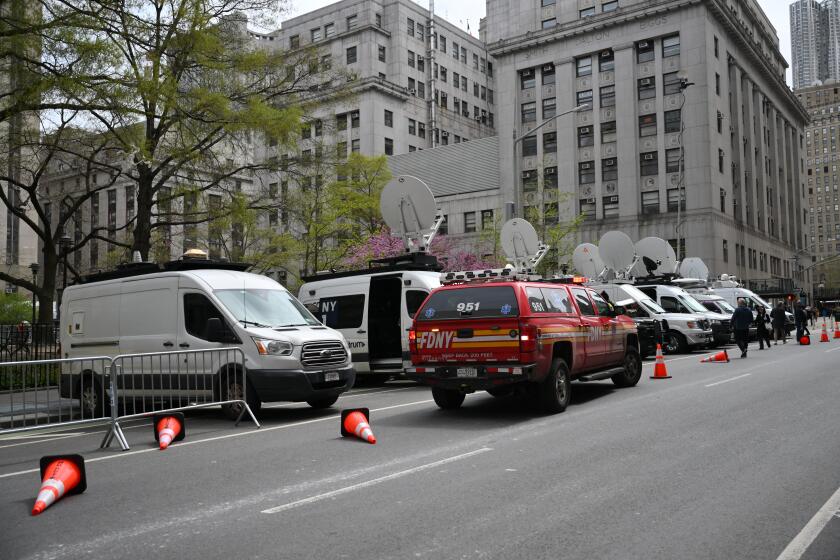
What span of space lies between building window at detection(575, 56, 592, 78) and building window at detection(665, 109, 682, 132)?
7.87 metres

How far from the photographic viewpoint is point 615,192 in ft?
198

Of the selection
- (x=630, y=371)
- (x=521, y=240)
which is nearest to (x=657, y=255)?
(x=521, y=240)

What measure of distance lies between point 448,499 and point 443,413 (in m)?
5.41

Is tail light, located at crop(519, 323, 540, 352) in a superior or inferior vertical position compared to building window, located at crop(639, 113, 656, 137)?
inferior

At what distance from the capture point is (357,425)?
9.20 meters

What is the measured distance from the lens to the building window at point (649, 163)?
5900cm

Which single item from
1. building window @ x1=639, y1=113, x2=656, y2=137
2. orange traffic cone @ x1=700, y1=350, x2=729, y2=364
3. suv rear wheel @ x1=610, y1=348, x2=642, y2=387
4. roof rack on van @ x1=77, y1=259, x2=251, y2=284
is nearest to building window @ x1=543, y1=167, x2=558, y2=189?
building window @ x1=639, y1=113, x2=656, y2=137

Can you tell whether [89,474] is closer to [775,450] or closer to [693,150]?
[775,450]

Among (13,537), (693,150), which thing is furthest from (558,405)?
(693,150)

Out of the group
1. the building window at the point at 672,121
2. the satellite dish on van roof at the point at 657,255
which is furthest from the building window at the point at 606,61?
the satellite dish on van roof at the point at 657,255

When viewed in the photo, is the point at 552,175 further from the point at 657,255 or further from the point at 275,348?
the point at 275,348

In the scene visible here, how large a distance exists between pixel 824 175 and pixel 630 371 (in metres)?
167

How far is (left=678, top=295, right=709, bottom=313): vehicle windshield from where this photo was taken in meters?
25.7

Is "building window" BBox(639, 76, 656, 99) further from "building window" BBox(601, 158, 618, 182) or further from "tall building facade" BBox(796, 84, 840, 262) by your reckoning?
"tall building facade" BBox(796, 84, 840, 262)
